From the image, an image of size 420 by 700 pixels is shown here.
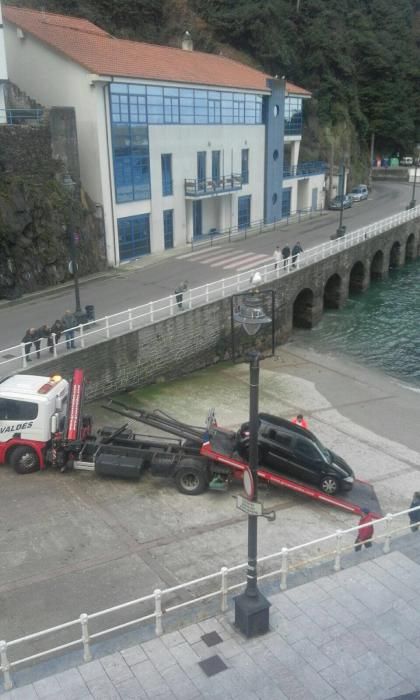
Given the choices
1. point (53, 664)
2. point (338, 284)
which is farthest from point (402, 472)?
point (338, 284)

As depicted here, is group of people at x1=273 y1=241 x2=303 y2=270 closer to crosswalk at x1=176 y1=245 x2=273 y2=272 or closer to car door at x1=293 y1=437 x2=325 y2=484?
crosswalk at x1=176 y1=245 x2=273 y2=272

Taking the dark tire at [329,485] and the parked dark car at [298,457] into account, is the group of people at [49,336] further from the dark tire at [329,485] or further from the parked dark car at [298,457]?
the dark tire at [329,485]

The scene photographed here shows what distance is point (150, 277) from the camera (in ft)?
100

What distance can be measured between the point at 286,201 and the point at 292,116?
799 cm

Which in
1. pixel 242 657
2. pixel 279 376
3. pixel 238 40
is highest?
pixel 238 40

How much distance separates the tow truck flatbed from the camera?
14.5m

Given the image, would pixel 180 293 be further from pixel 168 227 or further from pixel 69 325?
pixel 168 227

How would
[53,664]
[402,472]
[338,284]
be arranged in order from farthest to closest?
[338,284], [402,472], [53,664]

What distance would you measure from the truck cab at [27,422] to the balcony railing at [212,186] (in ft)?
80.9

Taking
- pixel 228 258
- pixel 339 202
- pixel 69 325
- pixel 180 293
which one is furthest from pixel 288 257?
pixel 339 202

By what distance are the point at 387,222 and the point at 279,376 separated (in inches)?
997

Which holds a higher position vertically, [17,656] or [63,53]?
[63,53]

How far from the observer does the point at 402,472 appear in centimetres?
1723

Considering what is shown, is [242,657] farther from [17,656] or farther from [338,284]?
[338,284]
